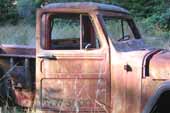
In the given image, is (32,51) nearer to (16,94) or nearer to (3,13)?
(16,94)

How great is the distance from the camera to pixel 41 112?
21.1 feet

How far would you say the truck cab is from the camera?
5.65m

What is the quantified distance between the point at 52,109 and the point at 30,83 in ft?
2.30

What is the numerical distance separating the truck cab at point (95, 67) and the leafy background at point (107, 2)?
21.9 ft

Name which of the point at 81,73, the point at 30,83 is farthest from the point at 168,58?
the point at 30,83

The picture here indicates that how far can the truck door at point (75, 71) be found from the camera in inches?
237

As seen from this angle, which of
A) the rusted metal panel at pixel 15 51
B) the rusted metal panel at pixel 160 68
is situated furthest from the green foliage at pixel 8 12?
the rusted metal panel at pixel 160 68

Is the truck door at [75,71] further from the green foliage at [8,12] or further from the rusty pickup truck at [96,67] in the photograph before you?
the green foliage at [8,12]

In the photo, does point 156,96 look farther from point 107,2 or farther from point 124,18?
point 107,2

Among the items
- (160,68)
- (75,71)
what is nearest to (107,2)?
(75,71)

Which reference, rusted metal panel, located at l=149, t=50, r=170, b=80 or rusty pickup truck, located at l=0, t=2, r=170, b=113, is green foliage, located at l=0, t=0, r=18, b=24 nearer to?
rusty pickup truck, located at l=0, t=2, r=170, b=113

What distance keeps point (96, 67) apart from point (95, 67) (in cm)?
1

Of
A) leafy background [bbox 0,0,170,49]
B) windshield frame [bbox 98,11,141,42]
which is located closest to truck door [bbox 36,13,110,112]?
windshield frame [bbox 98,11,141,42]

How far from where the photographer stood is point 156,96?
5.41 m
